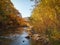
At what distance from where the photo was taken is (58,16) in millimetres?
34688

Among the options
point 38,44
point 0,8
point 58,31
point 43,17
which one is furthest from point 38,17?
point 0,8

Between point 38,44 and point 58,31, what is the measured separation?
5.21 meters

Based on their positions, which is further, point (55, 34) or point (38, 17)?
point (38, 17)

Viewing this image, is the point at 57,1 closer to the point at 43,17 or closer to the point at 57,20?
the point at 57,20

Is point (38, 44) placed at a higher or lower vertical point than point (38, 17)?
lower

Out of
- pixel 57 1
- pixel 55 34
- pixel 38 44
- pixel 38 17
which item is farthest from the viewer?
pixel 38 17

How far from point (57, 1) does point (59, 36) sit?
6915 millimetres

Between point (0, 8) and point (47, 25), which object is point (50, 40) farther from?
point (0, 8)

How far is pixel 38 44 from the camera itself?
40812mm

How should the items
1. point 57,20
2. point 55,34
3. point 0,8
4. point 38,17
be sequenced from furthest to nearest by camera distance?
1. point 0,8
2. point 38,17
3. point 55,34
4. point 57,20

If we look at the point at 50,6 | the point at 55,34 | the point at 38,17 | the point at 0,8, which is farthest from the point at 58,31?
the point at 0,8

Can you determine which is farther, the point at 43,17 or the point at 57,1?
the point at 43,17

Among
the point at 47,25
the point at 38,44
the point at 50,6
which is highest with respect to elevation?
the point at 50,6

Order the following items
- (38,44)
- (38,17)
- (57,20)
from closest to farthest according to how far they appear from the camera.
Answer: (57,20)
(38,44)
(38,17)
